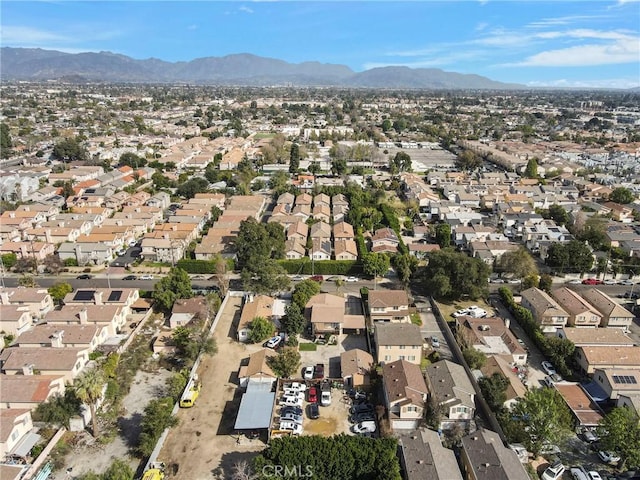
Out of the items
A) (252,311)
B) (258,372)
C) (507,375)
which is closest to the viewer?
(507,375)

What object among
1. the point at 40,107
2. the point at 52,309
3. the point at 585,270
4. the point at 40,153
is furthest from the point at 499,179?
the point at 40,107

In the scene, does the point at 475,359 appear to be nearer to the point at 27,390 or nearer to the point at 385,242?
the point at 385,242

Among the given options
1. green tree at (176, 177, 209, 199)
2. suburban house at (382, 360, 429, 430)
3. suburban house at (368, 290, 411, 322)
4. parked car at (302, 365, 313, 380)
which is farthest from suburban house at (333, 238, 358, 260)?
green tree at (176, 177, 209, 199)

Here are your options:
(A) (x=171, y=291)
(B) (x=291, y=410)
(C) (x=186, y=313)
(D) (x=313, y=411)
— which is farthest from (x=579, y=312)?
(A) (x=171, y=291)

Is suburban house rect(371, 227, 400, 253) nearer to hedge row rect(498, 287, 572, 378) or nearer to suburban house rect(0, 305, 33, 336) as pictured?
hedge row rect(498, 287, 572, 378)

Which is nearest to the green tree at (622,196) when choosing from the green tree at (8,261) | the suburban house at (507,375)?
the suburban house at (507,375)

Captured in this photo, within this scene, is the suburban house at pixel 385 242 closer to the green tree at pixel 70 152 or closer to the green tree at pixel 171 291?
the green tree at pixel 171 291
